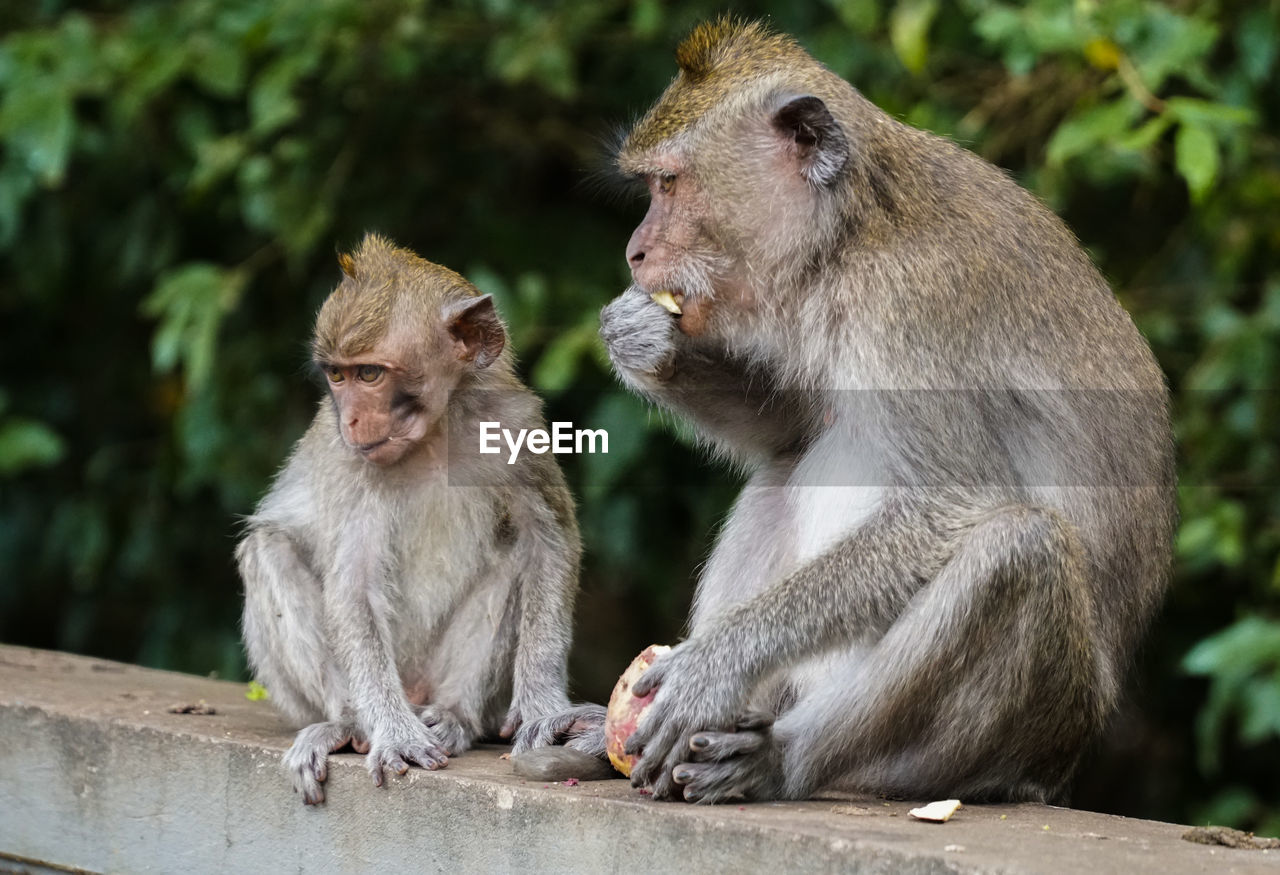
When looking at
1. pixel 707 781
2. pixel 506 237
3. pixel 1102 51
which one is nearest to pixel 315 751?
pixel 707 781

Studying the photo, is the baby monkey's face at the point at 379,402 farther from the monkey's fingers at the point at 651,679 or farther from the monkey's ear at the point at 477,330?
the monkey's fingers at the point at 651,679

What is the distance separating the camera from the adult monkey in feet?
13.6

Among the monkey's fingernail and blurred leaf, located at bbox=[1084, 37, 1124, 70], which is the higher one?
blurred leaf, located at bbox=[1084, 37, 1124, 70]

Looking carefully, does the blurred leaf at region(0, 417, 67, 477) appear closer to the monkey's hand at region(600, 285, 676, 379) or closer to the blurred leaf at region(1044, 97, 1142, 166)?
the monkey's hand at region(600, 285, 676, 379)

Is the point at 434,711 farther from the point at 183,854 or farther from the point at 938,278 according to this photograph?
the point at 938,278

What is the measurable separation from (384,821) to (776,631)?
3.94 feet

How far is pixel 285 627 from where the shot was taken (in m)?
4.95

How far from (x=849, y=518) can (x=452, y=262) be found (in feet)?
14.1

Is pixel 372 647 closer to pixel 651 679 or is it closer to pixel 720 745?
pixel 651 679


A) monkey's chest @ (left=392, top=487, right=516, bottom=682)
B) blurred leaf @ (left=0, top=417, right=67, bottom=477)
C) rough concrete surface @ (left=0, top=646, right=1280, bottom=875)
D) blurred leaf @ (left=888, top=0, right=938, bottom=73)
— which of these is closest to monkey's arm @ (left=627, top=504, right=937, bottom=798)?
rough concrete surface @ (left=0, top=646, right=1280, bottom=875)

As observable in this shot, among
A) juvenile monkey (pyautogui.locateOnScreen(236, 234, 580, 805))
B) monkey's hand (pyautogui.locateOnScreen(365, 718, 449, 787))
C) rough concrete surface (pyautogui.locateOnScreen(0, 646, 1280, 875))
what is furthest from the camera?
juvenile monkey (pyautogui.locateOnScreen(236, 234, 580, 805))

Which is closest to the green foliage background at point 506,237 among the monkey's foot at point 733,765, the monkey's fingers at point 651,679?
the monkey's fingers at point 651,679

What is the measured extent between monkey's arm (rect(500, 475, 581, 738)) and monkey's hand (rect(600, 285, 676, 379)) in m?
0.55

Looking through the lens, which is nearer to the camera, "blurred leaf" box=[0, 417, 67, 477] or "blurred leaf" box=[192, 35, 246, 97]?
"blurred leaf" box=[192, 35, 246, 97]
